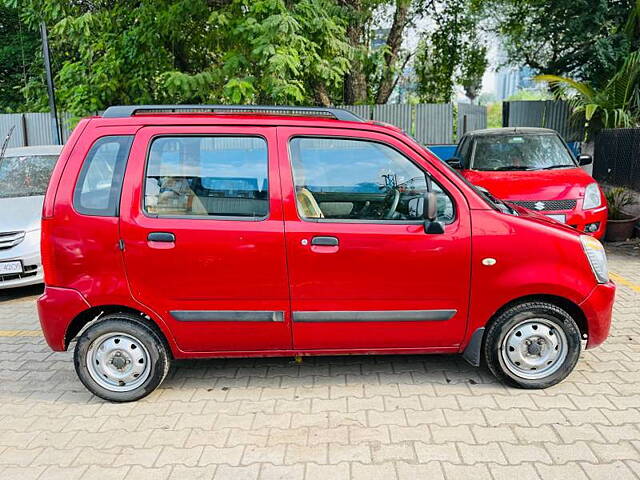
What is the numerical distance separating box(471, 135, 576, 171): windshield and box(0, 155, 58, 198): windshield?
19.8ft

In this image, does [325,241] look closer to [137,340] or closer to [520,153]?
[137,340]

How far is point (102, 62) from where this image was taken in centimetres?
1015

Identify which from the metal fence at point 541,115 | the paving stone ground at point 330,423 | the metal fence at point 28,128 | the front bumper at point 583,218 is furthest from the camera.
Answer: the metal fence at point 28,128

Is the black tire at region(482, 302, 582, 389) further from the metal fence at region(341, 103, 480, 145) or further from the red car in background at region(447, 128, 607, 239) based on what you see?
the metal fence at region(341, 103, 480, 145)

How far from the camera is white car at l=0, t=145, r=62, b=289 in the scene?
6.03 meters

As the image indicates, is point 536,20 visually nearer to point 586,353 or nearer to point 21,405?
point 586,353

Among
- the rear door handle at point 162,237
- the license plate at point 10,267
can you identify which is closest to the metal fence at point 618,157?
the rear door handle at point 162,237

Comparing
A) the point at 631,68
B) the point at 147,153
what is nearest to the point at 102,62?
the point at 147,153

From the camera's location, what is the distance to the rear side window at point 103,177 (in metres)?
3.54

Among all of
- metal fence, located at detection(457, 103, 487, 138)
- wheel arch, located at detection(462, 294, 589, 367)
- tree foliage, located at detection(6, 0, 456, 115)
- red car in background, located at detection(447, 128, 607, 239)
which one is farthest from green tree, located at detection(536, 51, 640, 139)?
wheel arch, located at detection(462, 294, 589, 367)

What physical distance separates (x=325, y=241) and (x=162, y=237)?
3.45 feet

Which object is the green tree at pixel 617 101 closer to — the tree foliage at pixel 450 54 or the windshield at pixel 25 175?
the tree foliage at pixel 450 54

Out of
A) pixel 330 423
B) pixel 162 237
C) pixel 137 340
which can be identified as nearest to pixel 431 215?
pixel 330 423

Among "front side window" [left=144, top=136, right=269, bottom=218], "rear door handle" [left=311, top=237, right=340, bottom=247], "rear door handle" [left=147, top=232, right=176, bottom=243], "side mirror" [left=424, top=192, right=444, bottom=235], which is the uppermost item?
"front side window" [left=144, top=136, right=269, bottom=218]
